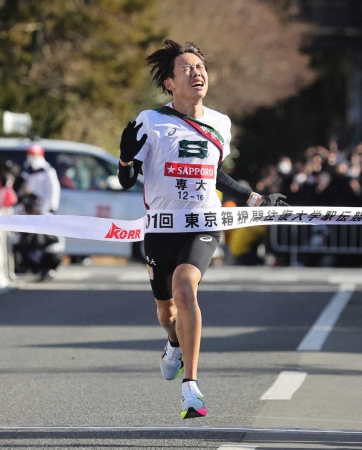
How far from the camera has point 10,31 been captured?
34906 millimetres

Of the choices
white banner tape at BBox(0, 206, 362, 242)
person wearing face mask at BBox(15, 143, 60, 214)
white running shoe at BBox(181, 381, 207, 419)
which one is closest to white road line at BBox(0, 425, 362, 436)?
white running shoe at BBox(181, 381, 207, 419)

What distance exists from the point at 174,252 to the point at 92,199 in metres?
13.4

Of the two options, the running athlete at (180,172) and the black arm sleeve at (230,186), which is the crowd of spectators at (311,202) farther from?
the running athlete at (180,172)

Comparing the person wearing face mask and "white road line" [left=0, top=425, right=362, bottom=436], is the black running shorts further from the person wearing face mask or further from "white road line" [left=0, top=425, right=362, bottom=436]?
the person wearing face mask

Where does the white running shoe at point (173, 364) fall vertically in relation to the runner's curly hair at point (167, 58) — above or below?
below

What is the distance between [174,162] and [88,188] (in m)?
13.6

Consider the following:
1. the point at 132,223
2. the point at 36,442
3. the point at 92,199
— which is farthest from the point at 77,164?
the point at 36,442

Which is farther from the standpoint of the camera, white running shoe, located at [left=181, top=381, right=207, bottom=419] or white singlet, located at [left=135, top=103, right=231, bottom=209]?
white singlet, located at [left=135, top=103, right=231, bottom=209]

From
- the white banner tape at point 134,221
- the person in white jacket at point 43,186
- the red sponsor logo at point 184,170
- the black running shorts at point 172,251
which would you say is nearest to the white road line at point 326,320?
the white banner tape at point 134,221

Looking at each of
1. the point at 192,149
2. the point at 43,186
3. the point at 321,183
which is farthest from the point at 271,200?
the point at 321,183

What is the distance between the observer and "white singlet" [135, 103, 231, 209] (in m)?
7.40

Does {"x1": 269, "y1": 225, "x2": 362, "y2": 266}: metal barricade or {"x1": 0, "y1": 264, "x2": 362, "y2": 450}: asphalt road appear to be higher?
{"x1": 0, "y1": 264, "x2": 362, "y2": 450}: asphalt road

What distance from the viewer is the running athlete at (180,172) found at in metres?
7.25

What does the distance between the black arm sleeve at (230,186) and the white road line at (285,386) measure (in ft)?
4.59
